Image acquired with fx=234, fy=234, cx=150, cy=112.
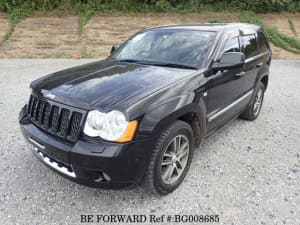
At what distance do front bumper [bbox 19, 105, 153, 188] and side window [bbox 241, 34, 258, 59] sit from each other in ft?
8.07

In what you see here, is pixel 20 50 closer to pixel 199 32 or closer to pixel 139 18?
pixel 139 18

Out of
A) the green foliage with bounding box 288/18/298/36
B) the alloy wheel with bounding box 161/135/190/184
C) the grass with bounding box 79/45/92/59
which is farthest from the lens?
the green foliage with bounding box 288/18/298/36

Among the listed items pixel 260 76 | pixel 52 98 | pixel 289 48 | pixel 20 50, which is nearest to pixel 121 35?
pixel 20 50

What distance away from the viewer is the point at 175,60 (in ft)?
9.60

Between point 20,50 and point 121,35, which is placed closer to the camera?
point 20,50

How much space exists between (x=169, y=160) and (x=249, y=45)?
8.17ft

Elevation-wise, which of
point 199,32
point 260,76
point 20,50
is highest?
point 199,32

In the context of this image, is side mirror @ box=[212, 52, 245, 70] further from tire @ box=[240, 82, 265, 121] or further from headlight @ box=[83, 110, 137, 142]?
tire @ box=[240, 82, 265, 121]

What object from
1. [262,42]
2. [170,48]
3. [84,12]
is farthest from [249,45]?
[84,12]

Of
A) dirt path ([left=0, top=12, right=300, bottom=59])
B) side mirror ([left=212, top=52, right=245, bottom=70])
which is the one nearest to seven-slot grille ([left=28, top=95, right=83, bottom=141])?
side mirror ([left=212, top=52, right=245, bottom=70])

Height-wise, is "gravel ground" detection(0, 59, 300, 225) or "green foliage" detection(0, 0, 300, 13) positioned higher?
"green foliage" detection(0, 0, 300, 13)

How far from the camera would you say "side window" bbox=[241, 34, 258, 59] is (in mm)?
3588

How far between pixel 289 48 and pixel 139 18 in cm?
879

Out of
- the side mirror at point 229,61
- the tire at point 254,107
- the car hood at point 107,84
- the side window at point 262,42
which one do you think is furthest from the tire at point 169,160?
the side window at point 262,42
